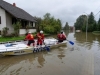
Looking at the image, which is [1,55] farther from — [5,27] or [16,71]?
[5,27]

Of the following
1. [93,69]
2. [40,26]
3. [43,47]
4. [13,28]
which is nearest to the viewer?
[93,69]

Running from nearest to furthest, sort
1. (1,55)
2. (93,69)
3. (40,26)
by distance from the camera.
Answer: (93,69) → (1,55) → (40,26)

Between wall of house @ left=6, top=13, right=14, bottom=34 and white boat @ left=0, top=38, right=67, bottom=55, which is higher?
wall of house @ left=6, top=13, right=14, bottom=34

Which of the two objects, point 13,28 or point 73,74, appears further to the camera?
point 13,28

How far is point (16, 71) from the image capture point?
8.18 m

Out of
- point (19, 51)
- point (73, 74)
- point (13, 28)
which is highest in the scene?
point (13, 28)

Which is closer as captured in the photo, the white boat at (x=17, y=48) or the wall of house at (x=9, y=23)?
the white boat at (x=17, y=48)

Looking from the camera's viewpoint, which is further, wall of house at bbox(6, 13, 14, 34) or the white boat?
wall of house at bbox(6, 13, 14, 34)

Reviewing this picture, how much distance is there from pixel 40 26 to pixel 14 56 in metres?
30.6

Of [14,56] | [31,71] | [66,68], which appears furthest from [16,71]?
[14,56]

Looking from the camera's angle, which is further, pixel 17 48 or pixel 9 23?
pixel 9 23

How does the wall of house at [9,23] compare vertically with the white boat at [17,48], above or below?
above

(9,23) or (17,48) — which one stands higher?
(9,23)

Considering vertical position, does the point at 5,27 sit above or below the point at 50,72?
above
